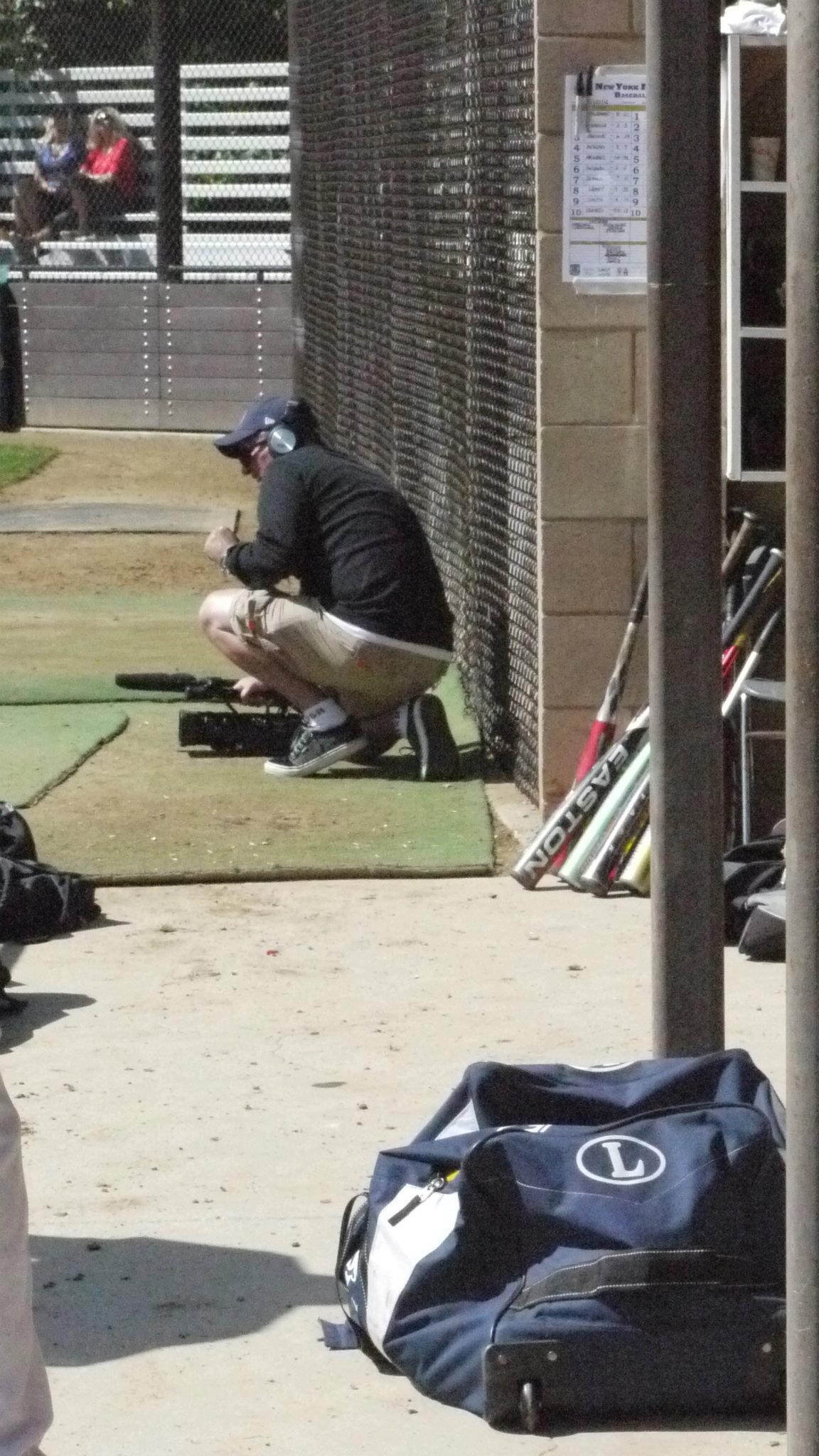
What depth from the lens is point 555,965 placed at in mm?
5680

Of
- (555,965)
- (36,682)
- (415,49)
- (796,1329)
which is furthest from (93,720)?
(796,1329)

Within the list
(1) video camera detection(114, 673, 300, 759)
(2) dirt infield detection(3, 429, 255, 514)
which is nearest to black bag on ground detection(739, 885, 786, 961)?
(1) video camera detection(114, 673, 300, 759)

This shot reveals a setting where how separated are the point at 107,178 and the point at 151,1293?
56.2ft

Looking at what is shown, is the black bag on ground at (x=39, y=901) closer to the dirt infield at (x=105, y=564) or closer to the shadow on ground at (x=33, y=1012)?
the shadow on ground at (x=33, y=1012)

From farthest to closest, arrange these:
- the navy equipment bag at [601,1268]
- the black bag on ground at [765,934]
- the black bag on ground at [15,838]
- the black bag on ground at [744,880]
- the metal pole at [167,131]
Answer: the metal pole at [167,131] → the black bag on ground at [15,838] → the black bag on ground at [744,880] → the black bag on ground at [765,934] → the navy equipment bag at [601,1268]

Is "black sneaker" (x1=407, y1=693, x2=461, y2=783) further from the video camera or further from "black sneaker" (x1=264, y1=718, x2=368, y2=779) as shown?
the video camera

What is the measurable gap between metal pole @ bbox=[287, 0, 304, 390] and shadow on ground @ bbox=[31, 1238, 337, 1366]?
37.9ft

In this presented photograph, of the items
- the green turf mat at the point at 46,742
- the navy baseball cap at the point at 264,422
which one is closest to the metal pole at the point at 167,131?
the green turf mat at the point at 46,742

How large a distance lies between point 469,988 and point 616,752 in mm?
1139

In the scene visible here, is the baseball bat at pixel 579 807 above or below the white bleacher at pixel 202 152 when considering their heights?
below

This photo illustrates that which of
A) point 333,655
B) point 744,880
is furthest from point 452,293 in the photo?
point 744,880

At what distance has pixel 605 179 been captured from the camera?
654 centimetres

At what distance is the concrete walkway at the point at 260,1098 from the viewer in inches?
135

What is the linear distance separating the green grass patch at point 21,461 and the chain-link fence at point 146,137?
2386mm
